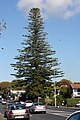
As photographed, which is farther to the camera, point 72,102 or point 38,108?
point 72,102

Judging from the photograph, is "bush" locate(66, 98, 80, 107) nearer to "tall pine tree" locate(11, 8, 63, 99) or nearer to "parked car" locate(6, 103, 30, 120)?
"tall pine tree" locate(11, 8, 63, 99)

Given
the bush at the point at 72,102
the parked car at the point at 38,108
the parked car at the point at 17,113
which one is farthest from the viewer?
the bush at the point at 72,102

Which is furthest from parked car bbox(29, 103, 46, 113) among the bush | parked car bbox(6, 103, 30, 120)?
the bush

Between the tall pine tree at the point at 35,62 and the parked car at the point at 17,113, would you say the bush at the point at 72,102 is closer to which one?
the tall pine tree at the point at 35,62

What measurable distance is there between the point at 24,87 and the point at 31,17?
16739 millimetres

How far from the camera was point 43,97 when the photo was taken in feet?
308

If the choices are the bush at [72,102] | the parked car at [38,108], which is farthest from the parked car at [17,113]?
the bush at [72,102]

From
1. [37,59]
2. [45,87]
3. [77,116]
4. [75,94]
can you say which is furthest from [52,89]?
[77,116]

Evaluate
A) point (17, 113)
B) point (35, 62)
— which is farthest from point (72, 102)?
point (17, 113)

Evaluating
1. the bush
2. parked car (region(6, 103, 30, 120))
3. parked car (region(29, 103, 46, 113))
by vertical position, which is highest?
A: the bush

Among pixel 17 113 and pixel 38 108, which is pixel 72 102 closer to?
pixel 38 108

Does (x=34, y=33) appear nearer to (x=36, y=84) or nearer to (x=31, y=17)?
(x=31, y=17)

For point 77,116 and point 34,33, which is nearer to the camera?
point 77,116

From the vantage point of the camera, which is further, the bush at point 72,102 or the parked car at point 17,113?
the bush at point 72,102
